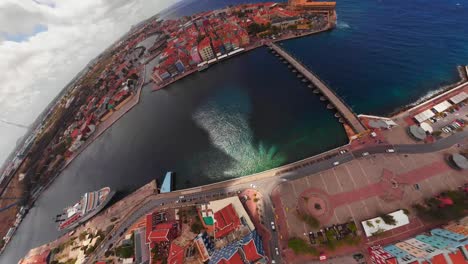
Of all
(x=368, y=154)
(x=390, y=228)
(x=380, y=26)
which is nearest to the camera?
(x=390, y=228)

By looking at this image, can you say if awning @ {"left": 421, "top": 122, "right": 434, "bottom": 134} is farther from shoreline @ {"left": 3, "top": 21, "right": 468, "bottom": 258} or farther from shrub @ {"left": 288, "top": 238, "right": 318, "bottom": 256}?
shrub @ {"left": 288, "top": 238, "right": 318, "bottom": 256}

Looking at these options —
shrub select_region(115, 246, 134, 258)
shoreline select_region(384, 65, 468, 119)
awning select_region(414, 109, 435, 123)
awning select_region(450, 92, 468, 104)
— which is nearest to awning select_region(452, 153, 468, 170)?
awning select_region(414, 109, 435, 123)

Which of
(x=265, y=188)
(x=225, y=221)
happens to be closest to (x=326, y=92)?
(x=265, y=188)

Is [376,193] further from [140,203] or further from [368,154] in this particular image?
[140,203]

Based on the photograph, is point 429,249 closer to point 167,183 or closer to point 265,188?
point 265,188

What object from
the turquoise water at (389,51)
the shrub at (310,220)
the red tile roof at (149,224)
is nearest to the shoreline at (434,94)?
the turquoise water at (389,51)

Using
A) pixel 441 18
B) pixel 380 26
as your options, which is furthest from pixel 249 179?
pixel 441 18

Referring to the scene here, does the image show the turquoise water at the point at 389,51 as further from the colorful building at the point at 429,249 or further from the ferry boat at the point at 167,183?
the ferry boat at the point at 167,183
